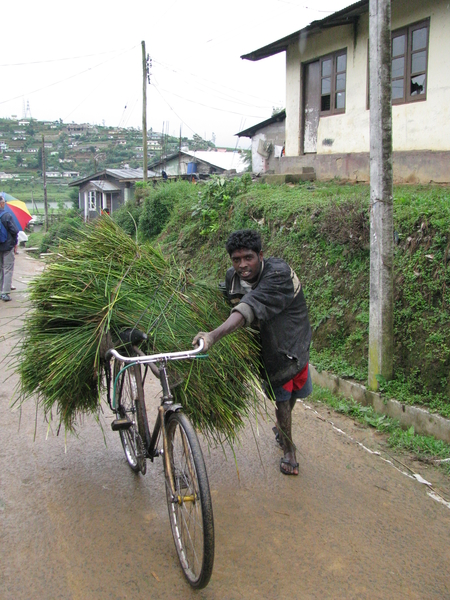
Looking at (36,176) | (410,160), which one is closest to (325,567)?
(410,160)

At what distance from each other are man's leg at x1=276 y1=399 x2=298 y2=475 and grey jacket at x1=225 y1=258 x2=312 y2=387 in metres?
0.24

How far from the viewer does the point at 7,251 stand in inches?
375

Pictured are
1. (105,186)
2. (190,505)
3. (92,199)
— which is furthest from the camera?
(92,199)

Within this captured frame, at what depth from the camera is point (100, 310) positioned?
318 cm

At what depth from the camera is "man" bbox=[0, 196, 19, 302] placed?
9.41 meters

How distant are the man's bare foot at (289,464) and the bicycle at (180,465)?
0.97 meters

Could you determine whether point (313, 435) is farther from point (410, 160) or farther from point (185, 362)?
point (410, 160)

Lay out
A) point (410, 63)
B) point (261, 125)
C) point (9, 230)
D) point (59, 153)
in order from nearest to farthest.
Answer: point (9, 230), point (410, 63), point (261, 125), point (59, 153)

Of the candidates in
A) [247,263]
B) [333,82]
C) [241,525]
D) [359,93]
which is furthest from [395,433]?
[333,82]

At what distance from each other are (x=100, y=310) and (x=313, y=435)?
2.13m

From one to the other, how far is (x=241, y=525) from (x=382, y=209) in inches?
118

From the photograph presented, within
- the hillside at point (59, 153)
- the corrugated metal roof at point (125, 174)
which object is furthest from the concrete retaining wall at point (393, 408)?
the hillside at point (59, 153)

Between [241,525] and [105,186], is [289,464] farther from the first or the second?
[105,186]

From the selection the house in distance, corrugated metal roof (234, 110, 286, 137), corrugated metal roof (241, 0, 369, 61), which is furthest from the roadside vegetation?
corrugated metal roof (234, 110, 286, 137)
